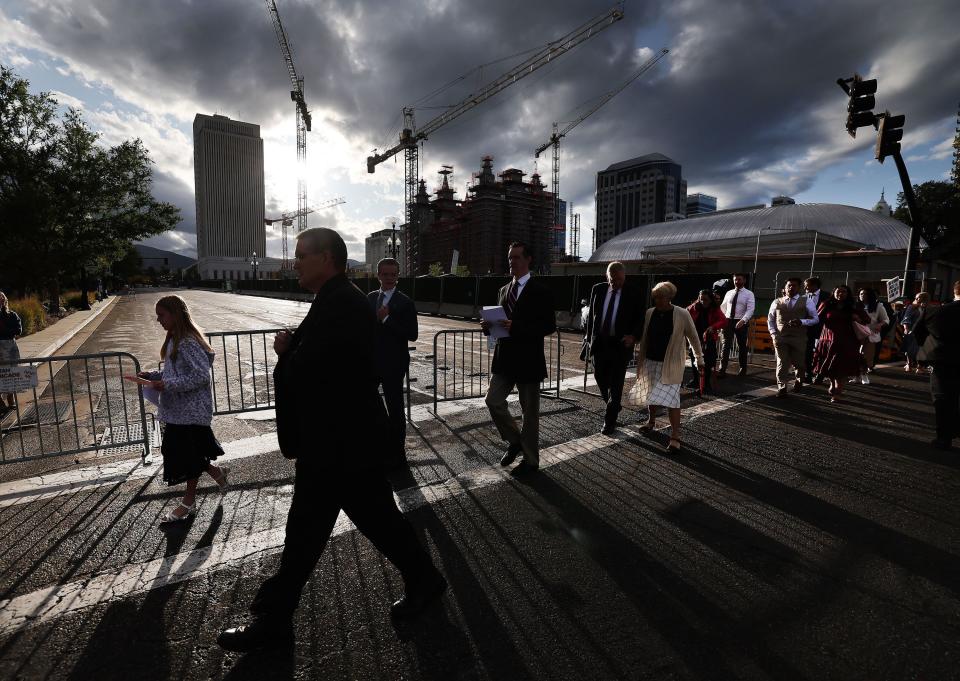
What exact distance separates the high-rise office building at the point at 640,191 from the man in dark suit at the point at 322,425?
637 feet

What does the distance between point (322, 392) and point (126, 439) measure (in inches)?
186

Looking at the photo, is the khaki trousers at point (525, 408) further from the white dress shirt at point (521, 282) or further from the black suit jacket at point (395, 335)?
the black suit jacket at point (395, 335)

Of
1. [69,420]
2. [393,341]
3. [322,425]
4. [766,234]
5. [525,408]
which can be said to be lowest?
[69,420]

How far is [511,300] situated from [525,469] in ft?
5.07

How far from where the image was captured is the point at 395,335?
4.73m

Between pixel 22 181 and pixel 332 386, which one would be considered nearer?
pixel 332 386

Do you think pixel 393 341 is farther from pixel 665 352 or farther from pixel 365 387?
pixel 665 352

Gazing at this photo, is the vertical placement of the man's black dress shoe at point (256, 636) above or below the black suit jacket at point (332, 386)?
below

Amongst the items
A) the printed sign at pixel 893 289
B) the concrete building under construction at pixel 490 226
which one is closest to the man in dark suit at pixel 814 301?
the printed sign at pixel 893 289

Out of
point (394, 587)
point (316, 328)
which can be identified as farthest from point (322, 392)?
point (394, 587)

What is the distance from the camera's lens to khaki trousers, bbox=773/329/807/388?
7832mm

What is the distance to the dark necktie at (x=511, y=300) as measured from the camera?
463 centimetres

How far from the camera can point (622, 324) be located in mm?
5629

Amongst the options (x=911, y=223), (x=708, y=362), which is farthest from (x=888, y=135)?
(x=708, y=362)
